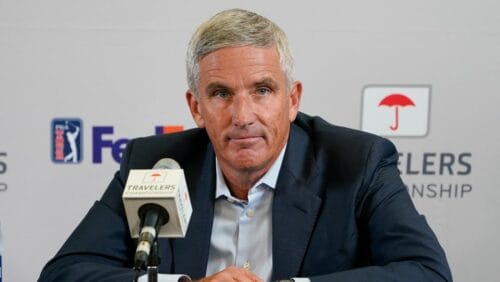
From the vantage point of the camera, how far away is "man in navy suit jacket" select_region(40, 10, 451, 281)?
5.41ft

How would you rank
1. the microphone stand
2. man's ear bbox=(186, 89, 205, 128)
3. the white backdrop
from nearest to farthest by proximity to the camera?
the microphone stand → man's ear bbox=(186, 89, 205, 128) → the white backdrop

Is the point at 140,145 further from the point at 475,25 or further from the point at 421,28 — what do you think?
the point at 475,25

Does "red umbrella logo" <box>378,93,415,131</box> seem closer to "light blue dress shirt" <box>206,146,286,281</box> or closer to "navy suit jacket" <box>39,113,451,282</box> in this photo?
"navy suit jacket" <box>39,113,451,282</box>

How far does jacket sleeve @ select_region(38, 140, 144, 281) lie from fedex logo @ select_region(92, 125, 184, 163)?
2.67ft

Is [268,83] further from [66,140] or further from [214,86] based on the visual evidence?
[66,140]

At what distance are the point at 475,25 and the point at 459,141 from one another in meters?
0.52

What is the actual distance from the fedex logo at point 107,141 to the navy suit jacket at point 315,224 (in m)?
0.84

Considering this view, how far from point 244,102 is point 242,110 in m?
0.02

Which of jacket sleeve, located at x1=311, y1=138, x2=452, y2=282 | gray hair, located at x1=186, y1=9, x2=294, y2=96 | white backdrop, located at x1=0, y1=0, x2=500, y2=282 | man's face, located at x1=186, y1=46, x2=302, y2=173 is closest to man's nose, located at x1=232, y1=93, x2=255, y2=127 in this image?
man's face, located at x1=186, y1=46, x2=302, y2=173

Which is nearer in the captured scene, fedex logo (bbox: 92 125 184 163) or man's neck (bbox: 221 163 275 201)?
man's neck (bbox: 221 163 275 201)

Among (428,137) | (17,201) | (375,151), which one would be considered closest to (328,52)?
(428,137)

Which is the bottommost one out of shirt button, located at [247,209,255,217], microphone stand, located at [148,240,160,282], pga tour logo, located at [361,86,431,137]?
shirt button, located at [247,209,255,217]

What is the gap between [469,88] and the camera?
2.86 m

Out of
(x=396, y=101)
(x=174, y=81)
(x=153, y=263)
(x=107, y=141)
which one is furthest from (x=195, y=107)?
(x=396, y=101)
